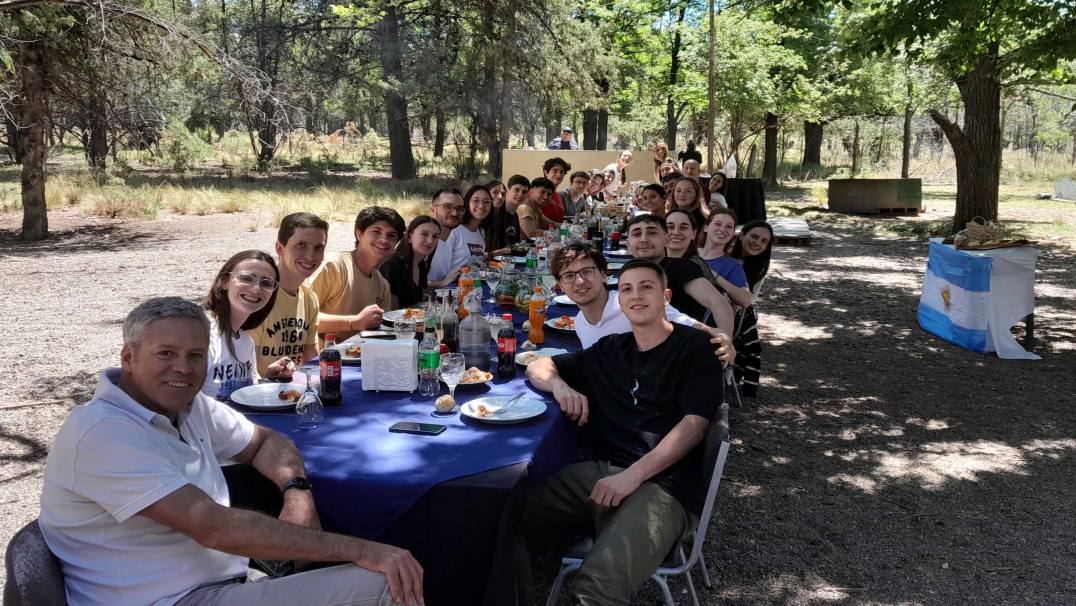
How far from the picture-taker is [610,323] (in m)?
3.81

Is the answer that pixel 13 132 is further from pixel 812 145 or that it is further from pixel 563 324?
pixel 812 145

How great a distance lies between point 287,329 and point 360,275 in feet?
3.00

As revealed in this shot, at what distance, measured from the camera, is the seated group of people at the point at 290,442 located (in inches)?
75.8

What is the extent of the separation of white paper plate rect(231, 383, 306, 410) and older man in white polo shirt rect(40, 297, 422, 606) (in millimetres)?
582

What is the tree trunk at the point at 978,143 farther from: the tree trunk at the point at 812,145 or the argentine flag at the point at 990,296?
the tree trunk at the point at 812,145

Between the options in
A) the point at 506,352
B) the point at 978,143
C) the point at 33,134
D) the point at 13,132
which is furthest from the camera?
the point at 13,132

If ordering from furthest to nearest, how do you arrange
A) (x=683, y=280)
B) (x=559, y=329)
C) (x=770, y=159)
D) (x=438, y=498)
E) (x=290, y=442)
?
(x=770, y=159) → (x=683, y=280) → (x=559, y=329) → (x=290, y=442) → (x=438, y=498)

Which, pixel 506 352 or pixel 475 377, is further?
pixel 506 352

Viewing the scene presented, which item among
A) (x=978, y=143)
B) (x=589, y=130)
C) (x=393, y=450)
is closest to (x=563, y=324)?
(x=393, y=450)

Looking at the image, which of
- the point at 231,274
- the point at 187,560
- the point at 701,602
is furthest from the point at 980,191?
the point at 187,560

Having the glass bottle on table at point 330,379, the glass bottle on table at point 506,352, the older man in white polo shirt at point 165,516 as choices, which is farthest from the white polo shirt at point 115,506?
the glass bottle on table at point 506,352

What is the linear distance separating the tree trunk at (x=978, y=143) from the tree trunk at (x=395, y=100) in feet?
45.3

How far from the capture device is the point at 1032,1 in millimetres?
7801

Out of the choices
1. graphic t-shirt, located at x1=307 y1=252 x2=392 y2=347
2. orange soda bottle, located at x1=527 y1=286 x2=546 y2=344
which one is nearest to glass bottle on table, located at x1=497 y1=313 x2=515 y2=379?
orange soda bottle, located at x1=527 y1=286 x2=546 y2=344
